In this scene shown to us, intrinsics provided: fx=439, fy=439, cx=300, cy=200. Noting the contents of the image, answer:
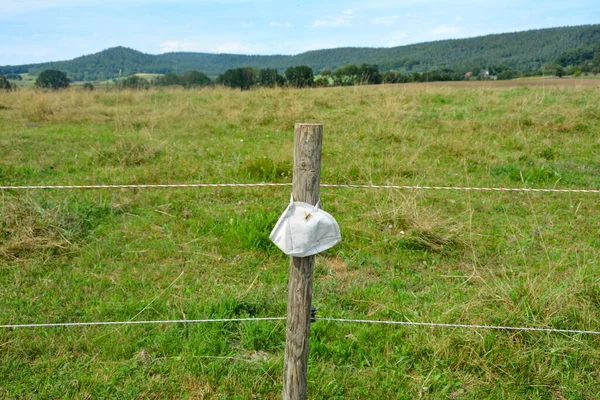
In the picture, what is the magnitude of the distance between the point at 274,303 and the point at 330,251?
3.86ft

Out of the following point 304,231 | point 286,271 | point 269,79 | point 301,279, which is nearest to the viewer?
point 304,231

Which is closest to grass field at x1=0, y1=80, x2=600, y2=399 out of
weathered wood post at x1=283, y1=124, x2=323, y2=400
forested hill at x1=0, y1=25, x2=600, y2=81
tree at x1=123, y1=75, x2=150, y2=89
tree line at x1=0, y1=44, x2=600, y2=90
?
weathered wood post at x1=283, y1=124, x2=323, y2=400

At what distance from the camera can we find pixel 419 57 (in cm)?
8988

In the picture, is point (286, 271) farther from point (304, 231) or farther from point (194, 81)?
point (194, 81)

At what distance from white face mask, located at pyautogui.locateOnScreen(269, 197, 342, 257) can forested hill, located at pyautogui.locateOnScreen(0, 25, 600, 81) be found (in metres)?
61.3

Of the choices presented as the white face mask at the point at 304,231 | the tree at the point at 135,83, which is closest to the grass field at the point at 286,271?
the white face mask at the point at 304,231

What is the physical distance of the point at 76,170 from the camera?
22.5 feet

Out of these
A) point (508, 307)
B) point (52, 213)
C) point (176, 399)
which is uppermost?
point (52, 213)

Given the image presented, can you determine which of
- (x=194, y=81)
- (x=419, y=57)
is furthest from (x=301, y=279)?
(x=419, y=57)

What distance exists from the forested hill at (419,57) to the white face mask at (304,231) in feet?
201

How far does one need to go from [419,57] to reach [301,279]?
9583cm

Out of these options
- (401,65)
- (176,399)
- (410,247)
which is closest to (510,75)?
(410,247)

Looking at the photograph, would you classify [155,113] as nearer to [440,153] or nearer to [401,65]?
[440,153]

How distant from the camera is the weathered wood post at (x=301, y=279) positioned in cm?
193
